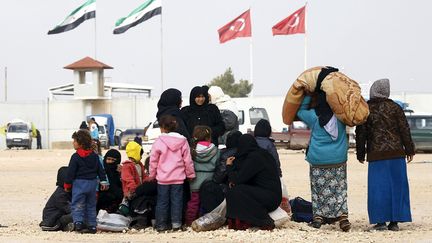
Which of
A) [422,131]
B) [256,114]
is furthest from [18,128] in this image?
[422,131]

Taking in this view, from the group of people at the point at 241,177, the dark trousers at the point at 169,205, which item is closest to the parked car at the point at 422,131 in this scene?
the group of people at the point at 241,177

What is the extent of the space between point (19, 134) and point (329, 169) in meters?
40.3

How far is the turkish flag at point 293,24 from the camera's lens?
52594 mm

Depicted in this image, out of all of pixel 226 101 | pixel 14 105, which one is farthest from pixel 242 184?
pixel 14 105

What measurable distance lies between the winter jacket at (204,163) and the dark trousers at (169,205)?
322mm

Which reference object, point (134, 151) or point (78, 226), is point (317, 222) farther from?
point (78, 226)

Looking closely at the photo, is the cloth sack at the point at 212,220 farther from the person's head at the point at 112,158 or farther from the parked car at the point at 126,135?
the parked car at the point at 126,135

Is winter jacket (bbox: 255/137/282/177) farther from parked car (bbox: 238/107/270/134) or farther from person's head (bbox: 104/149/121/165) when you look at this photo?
parked car (bbox: 238/107/270/134)

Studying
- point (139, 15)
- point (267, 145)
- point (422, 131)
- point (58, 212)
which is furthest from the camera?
point (139, 15)

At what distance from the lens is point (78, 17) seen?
5797cm

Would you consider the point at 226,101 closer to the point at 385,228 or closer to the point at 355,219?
the point at 355,219

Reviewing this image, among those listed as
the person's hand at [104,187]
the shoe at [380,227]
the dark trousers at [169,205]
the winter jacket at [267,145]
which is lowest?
the shoe at [380,227]

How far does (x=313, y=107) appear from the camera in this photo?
1170 centimetres

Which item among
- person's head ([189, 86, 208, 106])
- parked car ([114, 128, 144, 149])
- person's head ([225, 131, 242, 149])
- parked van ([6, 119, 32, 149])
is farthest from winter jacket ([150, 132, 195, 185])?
parked van ([6, 119, 32, 149])
